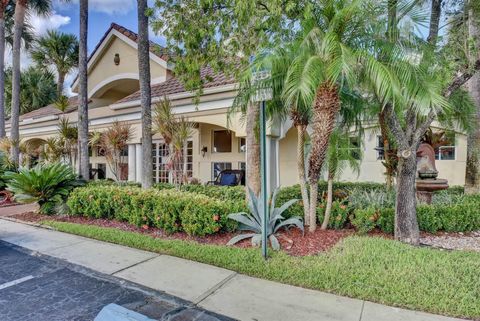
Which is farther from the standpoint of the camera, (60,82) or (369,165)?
(60,82)

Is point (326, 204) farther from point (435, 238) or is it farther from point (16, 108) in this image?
point (16, 108)

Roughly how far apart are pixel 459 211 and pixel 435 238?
3.17 ft

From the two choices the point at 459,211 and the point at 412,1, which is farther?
the point at 459,211

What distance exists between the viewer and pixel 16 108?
15.9 metres

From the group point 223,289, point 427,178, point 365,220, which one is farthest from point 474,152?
point 223,289

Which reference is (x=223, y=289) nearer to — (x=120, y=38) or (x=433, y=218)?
(x=433, y=218)

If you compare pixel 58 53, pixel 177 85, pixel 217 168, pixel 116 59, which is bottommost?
pixel 217 168

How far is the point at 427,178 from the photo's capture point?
308 inches

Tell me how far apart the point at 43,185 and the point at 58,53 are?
24477mm

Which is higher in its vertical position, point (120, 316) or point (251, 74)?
point (251, 74)

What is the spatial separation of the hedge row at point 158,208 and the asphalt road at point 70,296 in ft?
6.69

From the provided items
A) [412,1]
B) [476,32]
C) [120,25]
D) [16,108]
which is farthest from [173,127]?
[16,108]

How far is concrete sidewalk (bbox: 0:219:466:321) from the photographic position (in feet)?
11.7

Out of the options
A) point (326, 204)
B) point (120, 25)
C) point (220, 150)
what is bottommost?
point (326, 204)
